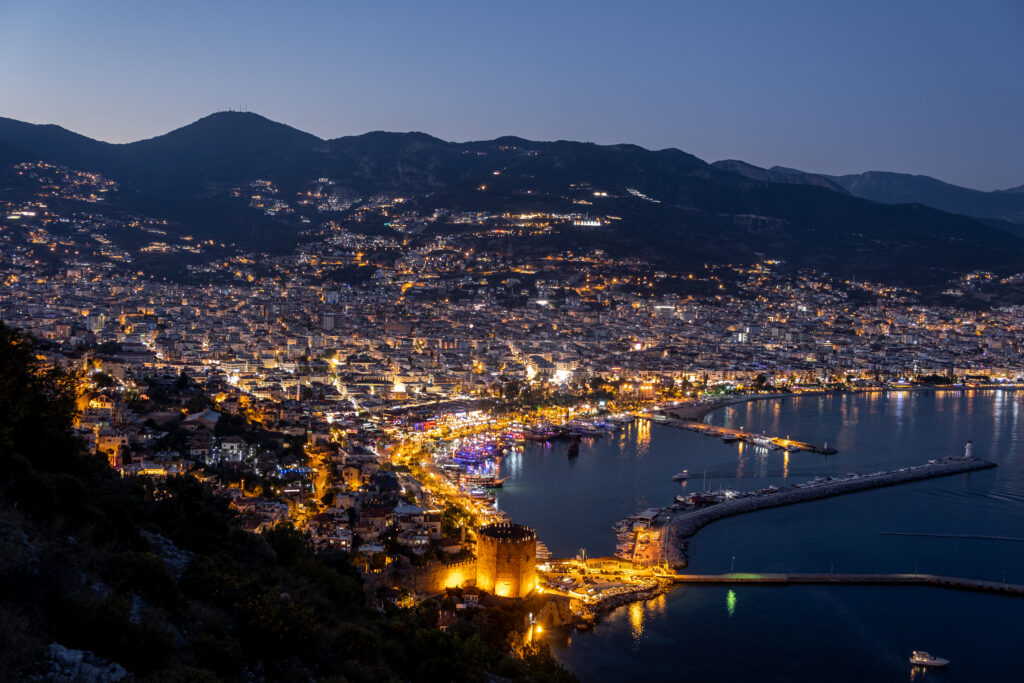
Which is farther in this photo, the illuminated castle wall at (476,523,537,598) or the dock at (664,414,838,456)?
the dock at (664,414,838,456)

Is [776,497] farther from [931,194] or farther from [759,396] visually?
[931,194]

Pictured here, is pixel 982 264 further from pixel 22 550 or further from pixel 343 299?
pixel 22 550

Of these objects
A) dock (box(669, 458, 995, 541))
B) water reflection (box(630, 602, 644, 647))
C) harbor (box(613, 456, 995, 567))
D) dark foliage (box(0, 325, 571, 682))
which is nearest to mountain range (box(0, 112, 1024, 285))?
dock (box(669, 458, 995, 541))

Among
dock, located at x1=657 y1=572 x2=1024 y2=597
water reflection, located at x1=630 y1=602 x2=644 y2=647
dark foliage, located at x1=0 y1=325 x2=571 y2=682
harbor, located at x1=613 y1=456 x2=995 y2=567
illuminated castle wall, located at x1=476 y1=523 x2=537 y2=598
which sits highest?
dark foliage, located at x1=0 y1=325 x2=571 y2=682

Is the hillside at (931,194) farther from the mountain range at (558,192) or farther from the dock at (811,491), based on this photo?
the dock at (811,491)

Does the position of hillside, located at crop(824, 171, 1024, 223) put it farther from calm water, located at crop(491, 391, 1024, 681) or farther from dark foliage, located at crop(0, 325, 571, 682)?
dark foliage, located at crop(0, 325, 571, 682)

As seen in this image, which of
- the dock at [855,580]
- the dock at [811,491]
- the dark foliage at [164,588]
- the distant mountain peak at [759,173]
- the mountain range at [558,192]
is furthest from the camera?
the distant mountain peak at [759,173]

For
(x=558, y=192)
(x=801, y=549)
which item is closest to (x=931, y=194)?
(x=558, y=192)

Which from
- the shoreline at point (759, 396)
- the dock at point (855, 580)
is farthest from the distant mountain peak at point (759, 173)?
the dock at point (855, 580)
